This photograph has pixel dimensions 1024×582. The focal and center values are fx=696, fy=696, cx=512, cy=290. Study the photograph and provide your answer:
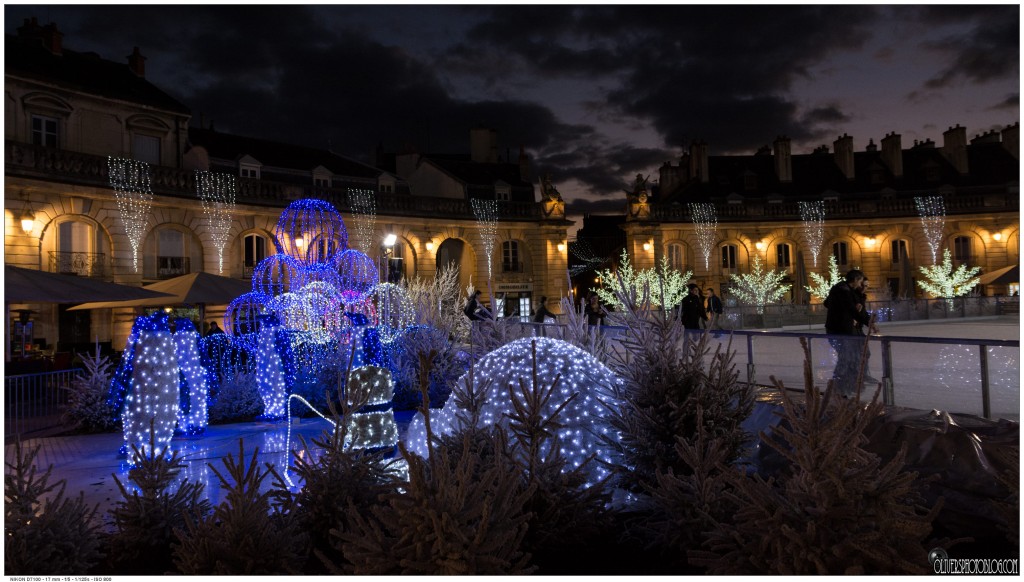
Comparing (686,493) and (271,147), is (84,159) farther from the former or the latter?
(686,493)

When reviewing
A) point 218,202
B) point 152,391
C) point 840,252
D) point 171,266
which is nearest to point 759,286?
point 840,252

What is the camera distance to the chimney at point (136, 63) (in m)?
28.8

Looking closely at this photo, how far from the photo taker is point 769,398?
19.4 ft

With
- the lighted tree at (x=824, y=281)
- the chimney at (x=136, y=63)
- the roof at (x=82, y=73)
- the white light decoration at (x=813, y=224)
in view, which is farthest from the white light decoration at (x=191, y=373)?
the white light decoration at (x=813, y=224)

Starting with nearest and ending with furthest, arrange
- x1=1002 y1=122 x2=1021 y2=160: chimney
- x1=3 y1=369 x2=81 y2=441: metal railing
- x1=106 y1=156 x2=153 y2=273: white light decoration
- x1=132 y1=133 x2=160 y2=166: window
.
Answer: x1=3 y1=369 x2=81 y2=441: metal railing, x1=106 y1=156 x2=153 y2=273: white light decoration, x1=132 y1=133 x2=160 y2=166: window, x1=1002 y1=122 x2=1021 y2=160: chimney

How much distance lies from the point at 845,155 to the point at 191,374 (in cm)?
4414

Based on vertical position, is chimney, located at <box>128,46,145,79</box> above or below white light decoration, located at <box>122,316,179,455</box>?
above

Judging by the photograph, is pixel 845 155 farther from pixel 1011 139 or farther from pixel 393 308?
pixel 393 308

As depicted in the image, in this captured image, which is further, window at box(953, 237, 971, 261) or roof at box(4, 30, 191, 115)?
window at box(953, 237, 971, 261)

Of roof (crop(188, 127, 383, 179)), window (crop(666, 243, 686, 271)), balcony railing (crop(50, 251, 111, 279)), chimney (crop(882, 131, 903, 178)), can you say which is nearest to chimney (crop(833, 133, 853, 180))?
chimney (crop(882, 131, 903, 178))

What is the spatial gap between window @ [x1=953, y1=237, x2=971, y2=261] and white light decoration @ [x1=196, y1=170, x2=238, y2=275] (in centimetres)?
3860

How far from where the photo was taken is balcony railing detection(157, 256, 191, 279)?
25.6 metres

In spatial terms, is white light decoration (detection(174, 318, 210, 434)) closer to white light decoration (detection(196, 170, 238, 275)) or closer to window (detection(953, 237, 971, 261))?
white light decoration (detection(196, 170, 238, 275))

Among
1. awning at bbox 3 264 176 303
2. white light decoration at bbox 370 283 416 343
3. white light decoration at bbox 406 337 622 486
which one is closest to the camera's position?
white light decoration at bbox 406 337 622 486
